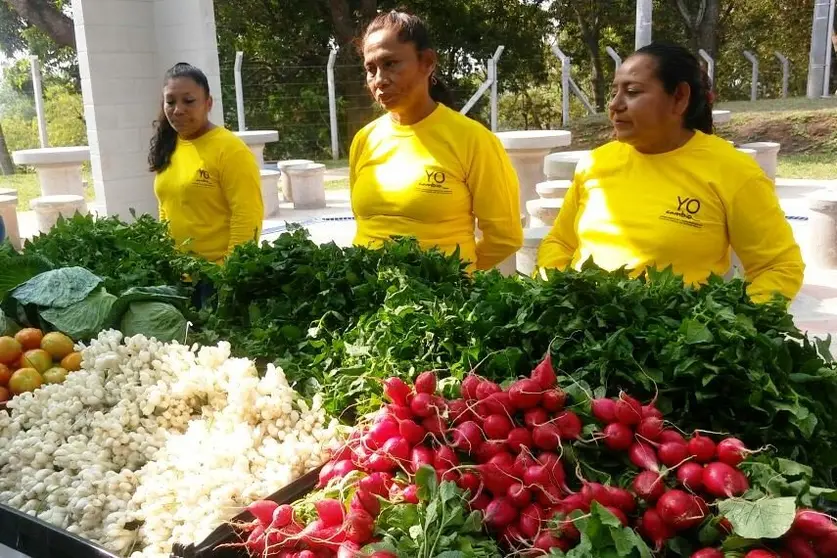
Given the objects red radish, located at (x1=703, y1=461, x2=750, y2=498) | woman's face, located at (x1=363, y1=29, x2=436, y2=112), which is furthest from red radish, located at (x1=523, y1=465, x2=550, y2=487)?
woman's face, located at (x1=363, y1=29, x2=436, y2=112)

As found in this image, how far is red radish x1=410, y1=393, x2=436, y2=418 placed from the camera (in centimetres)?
175

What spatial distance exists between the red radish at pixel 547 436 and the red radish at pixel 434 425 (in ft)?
0.72

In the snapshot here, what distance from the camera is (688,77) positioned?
2471mm

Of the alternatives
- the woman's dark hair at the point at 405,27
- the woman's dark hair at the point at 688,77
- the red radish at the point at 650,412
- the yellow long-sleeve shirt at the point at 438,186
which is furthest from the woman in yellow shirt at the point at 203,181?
the red radish at the point at 650,412

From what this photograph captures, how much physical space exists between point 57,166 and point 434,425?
387 inches

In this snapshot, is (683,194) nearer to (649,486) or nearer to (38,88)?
(649,486)

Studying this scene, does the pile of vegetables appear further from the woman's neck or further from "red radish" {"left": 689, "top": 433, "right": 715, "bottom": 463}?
the woman's neck

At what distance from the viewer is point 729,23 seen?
26.0 m

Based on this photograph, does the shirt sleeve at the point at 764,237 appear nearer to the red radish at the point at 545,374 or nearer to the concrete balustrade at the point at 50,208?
the red radish at the point at 545,374

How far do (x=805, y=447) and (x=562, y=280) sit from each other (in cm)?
66

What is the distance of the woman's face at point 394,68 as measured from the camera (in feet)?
9.42

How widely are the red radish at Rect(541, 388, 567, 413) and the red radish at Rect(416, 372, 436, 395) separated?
27 centimetres

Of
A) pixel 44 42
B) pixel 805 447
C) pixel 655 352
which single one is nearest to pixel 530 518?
pixel 655 352

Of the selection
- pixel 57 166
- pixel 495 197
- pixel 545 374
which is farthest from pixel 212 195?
pixel 57 166
